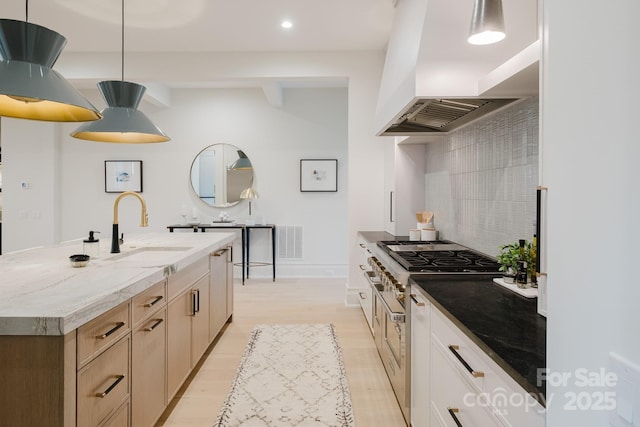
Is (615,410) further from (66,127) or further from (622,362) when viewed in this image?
(66,127)

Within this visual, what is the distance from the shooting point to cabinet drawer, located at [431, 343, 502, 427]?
1.17 m

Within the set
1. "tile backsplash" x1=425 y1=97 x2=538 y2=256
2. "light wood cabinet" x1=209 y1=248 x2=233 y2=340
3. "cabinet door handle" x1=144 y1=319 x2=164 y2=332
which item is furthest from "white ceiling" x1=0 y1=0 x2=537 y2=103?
"cabinet door handle" x1=144 y1=319 x2=164 y2=332

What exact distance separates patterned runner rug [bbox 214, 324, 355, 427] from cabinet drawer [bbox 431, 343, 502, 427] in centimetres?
76

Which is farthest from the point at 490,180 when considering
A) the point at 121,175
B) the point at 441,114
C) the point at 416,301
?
the point at 121,175

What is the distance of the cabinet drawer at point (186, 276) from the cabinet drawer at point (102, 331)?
565 mm

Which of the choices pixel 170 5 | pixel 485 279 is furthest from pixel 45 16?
pixel 485 279

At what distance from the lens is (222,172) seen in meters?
6.12

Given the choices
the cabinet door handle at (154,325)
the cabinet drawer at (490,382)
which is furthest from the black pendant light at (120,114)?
the cabinet drawer at (490,382)

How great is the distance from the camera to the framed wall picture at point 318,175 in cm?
607

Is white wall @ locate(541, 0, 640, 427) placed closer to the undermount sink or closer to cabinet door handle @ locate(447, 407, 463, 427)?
cabinet door handle @ locate(447, 407, 463, 427)

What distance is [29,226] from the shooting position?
5.90m

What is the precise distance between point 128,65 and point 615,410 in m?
5.01

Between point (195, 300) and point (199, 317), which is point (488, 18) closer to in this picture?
point (195, 300)

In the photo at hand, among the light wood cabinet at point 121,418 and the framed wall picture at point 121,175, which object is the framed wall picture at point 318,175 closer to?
the framed wall picture at point 121,175
